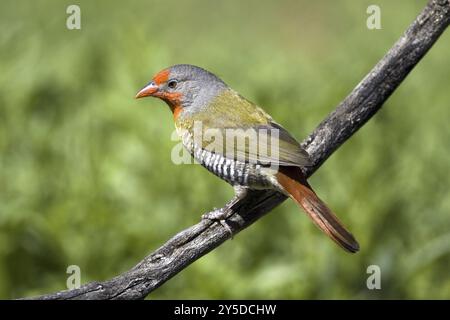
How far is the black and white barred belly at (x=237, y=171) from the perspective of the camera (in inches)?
187

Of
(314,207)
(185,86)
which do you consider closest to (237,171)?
(314,207)

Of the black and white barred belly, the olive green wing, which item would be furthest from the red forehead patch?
the black and white barred belly

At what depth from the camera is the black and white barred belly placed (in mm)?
4754

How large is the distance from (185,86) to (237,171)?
24.5 inches

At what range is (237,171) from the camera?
477 cm

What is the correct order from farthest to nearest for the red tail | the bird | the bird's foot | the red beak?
the red beak
the bird's foot
the bird
the red tail

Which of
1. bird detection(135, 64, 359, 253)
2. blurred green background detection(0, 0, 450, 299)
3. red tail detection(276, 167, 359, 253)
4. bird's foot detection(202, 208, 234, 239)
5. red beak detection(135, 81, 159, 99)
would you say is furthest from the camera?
blurred green background detection(0, 0, 450, 299)

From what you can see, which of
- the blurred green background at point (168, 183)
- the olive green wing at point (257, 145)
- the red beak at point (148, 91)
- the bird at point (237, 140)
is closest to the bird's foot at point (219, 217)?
the bird at point (237, 140)

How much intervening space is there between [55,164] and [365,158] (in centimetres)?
211

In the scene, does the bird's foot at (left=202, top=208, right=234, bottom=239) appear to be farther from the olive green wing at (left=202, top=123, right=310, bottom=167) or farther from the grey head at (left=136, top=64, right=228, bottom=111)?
the grey head at (left=136, top=64, right=228, bottom=111)

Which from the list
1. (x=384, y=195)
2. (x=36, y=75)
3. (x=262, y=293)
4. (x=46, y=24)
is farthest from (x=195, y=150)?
(x=46, y=24)

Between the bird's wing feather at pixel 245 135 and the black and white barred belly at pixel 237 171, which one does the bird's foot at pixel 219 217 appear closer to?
the black and white barred belly at pixel 237 171

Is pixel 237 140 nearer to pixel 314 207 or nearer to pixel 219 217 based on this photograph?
pixel 219 217

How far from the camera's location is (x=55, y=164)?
6562 mm
